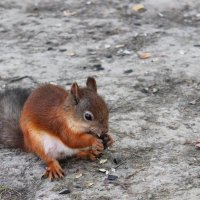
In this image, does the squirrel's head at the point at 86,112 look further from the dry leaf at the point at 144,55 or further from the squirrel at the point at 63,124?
the dry leaf at the point at 144,55

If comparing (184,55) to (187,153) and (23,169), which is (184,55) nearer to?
(187,153)

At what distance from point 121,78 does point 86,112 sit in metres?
1.47

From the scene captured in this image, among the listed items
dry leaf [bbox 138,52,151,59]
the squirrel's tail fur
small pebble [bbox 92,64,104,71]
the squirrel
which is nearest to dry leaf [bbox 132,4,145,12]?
dry leaf [bbox 138,52,151,59]

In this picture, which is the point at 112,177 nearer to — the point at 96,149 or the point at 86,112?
the point at 96,149

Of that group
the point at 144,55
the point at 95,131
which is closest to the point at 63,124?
the point at 95,131

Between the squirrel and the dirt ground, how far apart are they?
108 millimetres

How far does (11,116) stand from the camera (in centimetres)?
375

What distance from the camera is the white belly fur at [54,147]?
338cm

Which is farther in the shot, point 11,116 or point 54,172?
point 11,116

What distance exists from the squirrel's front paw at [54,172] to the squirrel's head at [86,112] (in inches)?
10.3

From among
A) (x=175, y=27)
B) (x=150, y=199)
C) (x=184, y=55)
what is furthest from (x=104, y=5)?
(x=150, y=199)

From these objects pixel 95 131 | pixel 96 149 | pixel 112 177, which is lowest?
pixel 112 177

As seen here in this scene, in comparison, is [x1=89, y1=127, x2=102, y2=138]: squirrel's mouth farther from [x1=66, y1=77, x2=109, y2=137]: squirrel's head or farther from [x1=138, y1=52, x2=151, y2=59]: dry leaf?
[x1=138, y1=52, x2=151, y2=59]: dry leaf

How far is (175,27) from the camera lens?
5.77m
